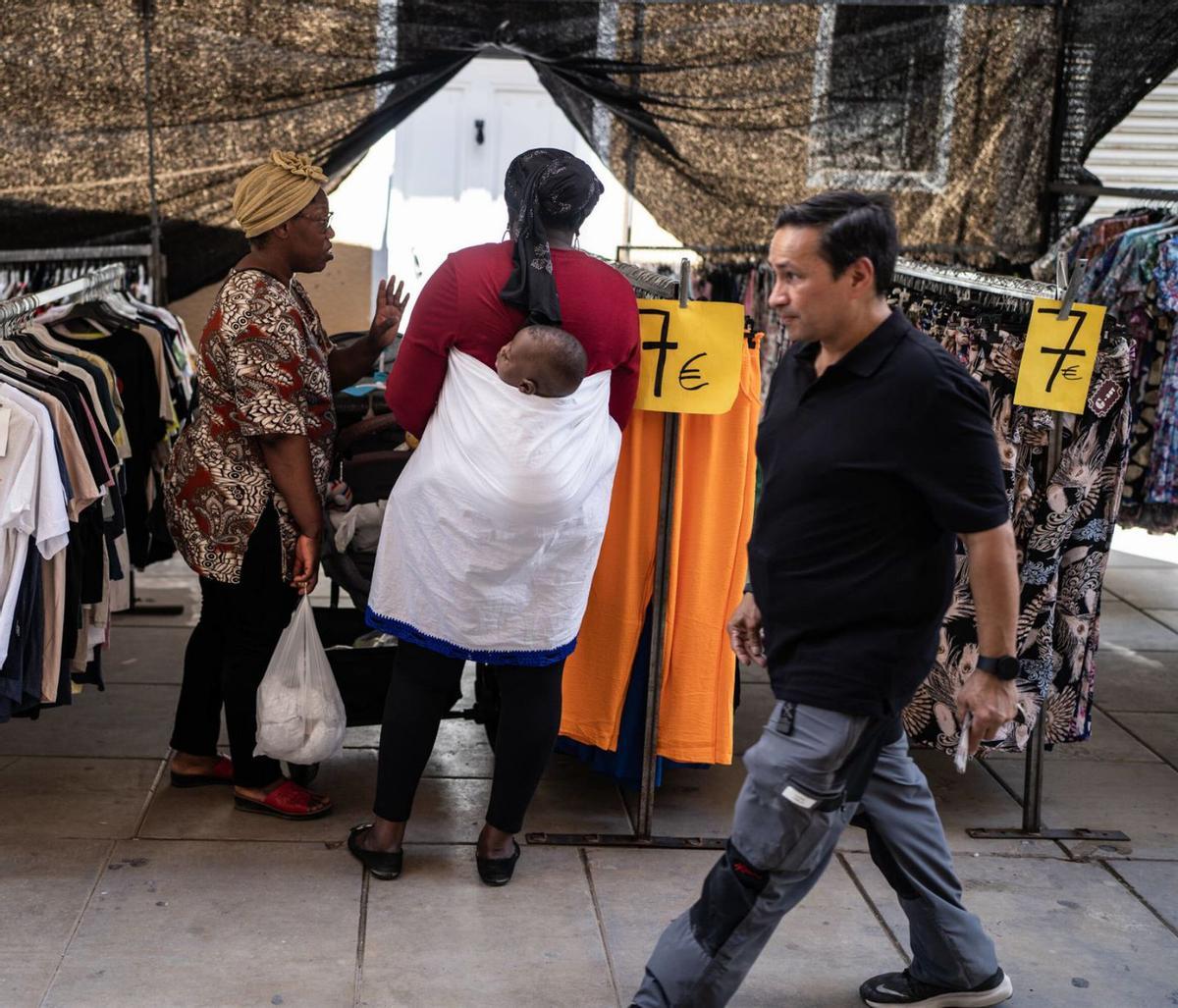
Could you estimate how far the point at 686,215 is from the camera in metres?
5.94

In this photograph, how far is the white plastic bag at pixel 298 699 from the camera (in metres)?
3.69

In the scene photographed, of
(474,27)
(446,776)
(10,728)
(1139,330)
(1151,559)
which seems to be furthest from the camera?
(1151,559)

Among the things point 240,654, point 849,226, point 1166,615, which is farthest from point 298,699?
point 1166,615

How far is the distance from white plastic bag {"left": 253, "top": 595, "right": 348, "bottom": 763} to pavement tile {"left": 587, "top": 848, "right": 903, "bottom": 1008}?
82 centimetres

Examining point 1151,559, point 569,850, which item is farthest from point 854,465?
point 1151,559

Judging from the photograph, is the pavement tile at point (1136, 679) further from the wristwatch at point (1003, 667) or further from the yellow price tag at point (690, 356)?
the wristwatch at point (1003, 667)

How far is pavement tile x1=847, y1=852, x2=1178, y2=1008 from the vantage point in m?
3.21

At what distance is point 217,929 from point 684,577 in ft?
4.94

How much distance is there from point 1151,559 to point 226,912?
565cm

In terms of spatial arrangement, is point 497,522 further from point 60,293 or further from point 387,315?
point 60,293

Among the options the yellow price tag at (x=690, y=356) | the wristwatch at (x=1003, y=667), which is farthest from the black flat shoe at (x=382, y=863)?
the wristwatch at (x=1003, y=667)

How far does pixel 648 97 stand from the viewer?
5.66m

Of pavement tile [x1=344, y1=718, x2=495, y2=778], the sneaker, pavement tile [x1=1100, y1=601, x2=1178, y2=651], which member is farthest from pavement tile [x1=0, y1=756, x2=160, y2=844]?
pavement tile [x1=1100, y1=601, x2=1178, y2=651]

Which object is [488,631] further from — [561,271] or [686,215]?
[686,215]
